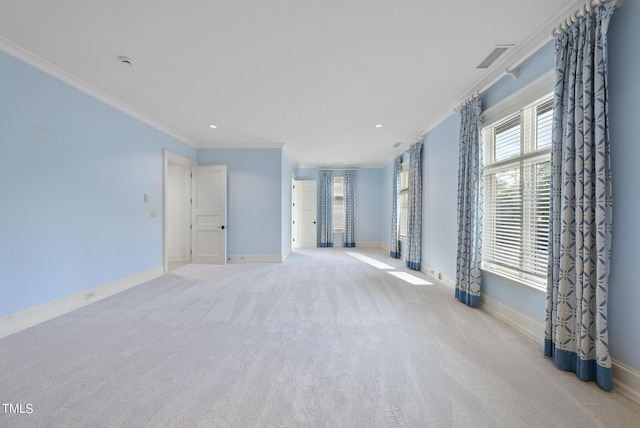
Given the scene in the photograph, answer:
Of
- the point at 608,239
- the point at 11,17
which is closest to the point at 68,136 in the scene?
the point at 11,17

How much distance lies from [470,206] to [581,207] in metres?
1.46

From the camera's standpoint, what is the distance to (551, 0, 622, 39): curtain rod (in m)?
1.80

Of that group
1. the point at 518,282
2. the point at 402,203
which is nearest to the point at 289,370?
the point at 518,282

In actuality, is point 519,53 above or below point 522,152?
above

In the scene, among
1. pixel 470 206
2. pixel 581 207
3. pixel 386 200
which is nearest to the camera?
pixel 581 207

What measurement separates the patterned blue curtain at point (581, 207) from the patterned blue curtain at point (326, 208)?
22.8 feet

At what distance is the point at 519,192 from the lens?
2.76 m

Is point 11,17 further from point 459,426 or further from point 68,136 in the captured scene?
point 459,426

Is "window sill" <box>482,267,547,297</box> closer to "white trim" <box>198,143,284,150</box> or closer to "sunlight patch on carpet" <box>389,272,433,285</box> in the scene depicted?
"sunlight patch on carpet" <box>389,272,433,285</box>

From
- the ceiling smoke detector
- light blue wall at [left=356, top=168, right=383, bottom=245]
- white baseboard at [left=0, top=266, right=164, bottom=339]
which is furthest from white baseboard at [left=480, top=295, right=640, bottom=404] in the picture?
light blue wall at [left=356, top=168, right=383, bottom=245]

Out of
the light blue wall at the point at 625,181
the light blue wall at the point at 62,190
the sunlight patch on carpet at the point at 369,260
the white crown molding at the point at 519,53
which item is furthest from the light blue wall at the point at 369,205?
the light blue wall at the point at 625,181

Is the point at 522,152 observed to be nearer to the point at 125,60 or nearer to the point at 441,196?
the point at 441,196

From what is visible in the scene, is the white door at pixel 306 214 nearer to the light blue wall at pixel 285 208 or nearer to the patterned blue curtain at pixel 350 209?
the patterned blue curtain at pixel 350 209

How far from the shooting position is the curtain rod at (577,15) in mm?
1800
